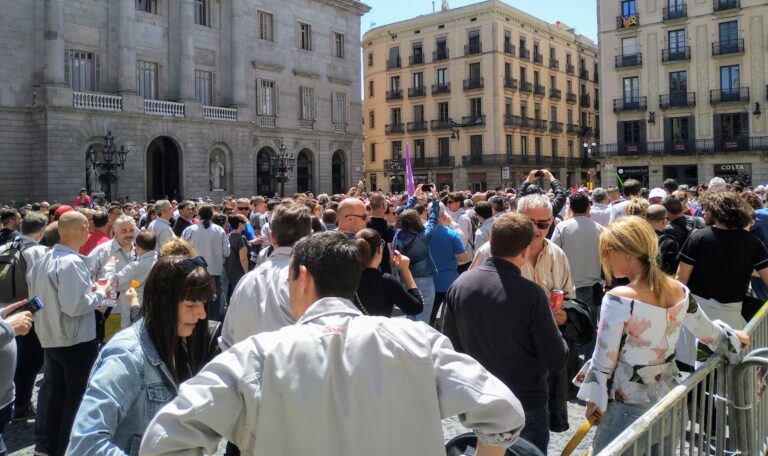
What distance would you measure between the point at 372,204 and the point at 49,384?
165 inches

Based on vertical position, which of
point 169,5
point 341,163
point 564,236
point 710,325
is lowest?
point 710,325

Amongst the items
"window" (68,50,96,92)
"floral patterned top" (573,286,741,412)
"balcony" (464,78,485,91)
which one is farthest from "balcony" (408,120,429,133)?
"floral patterned top" (573,286,741,412)

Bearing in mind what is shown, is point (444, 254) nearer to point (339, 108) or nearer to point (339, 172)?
point (339, 108)

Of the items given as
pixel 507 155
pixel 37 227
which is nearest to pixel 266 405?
pixel 37 227

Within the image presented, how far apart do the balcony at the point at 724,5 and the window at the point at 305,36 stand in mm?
26392

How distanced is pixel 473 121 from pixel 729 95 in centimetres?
1846

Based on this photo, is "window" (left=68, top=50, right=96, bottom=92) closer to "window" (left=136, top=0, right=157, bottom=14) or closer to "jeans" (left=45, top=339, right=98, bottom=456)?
"window" (left=136, top=0, right=157, bottom=14)

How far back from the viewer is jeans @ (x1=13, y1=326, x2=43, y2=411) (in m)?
6.06

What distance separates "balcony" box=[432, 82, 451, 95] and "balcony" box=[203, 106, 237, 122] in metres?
23.8

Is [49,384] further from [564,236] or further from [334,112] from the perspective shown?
[334,112]

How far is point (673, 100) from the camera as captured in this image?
42656 mm

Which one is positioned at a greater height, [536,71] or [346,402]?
[536,71]

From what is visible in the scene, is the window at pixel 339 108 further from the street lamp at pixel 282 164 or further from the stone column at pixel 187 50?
the stone column at pixel 187 50

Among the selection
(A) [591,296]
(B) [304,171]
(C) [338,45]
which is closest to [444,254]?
(A) [591,296]
